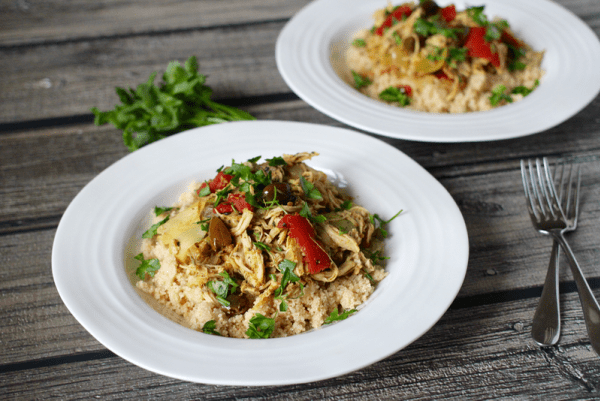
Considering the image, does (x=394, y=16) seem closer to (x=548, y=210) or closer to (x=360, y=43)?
(x=360, y=43)

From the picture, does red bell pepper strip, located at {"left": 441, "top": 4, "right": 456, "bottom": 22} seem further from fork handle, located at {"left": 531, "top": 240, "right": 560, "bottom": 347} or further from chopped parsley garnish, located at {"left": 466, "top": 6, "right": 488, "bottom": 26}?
fork handle, located at {"left": 531, "top": 240, "right": 560, "bottom": 347}

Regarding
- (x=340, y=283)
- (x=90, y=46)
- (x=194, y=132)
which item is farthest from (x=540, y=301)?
(x=90, y=46)

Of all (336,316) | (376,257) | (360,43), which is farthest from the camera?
(360,43)

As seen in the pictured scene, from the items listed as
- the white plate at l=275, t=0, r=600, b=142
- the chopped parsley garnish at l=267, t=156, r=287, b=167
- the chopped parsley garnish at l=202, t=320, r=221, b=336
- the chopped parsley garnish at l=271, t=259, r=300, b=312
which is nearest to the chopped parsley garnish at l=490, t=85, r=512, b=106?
the white plate at l=275, t=0, r=600, b=142

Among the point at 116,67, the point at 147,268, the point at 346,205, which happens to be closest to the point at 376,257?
the point at 346,205

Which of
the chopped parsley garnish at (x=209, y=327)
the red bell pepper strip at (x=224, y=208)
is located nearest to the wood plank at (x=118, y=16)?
the red bell pepper strip at (x=224, y=208)

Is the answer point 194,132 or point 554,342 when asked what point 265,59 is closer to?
point 194,132
